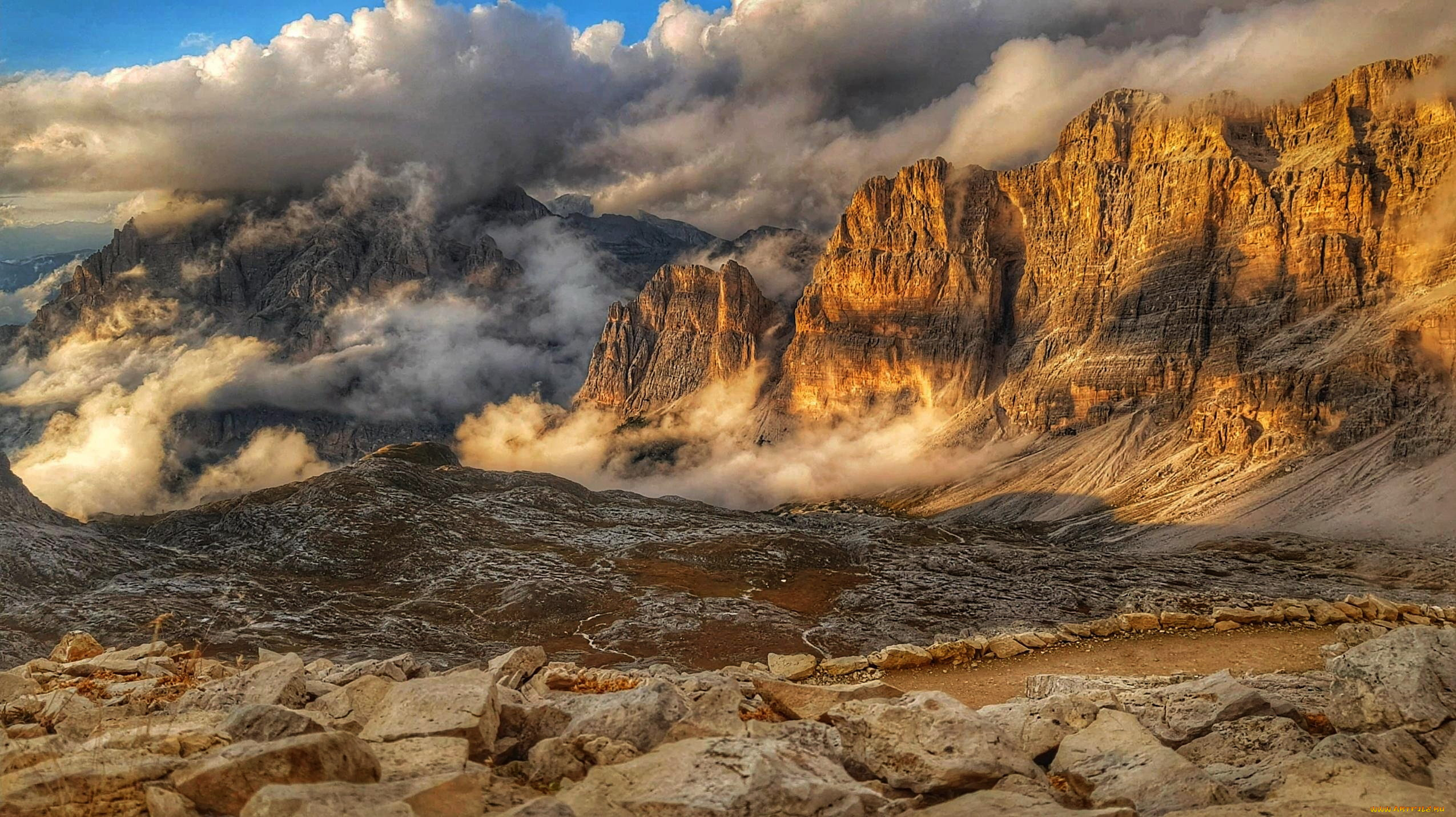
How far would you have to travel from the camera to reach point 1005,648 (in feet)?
102

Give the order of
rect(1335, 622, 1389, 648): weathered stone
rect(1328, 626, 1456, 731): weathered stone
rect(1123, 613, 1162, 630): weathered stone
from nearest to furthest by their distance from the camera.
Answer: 1. rect(1328, 626, 1456, 731): weathered stone
2. rect(1335, 622, 1389, 648): weathered stone
3. rect(1123, 613, 1162, 630): weathered stone

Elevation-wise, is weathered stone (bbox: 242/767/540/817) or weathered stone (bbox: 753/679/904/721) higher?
weathered stone (bbox: 242/767/540/817)

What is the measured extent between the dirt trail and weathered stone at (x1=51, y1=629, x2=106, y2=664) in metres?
25.1

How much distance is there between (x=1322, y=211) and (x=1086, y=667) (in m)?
207

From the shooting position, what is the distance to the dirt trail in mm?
26922

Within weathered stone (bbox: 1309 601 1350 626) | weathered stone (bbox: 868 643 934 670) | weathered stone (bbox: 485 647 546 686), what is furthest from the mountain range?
weathered stone (bbox: 1309 601 1350 626)

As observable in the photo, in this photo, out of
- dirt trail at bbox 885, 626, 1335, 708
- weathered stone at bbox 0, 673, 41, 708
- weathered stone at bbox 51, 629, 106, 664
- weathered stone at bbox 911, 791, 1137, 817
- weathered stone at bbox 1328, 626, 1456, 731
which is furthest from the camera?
weathered stone at bbox 51, 629, 106, 664

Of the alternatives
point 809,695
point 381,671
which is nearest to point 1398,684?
point 809,695

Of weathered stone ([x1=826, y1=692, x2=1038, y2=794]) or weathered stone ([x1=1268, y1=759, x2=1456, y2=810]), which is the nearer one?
weathered stone ([x1=1268, y1=759, x2=1456, y2=810])

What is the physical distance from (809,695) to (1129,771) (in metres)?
6.14

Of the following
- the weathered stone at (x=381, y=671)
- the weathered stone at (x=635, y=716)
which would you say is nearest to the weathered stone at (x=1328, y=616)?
the weathered stone at (x=635, y=716)

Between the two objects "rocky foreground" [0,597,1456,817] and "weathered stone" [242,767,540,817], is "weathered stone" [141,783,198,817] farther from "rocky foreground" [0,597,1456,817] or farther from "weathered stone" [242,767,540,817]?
"weathered stone" [242,767,540,817]

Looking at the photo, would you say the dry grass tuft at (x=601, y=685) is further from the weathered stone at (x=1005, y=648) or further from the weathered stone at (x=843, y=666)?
the weathered stone at (x=1005, y=648)

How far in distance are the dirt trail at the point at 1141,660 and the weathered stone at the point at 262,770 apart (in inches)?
738
